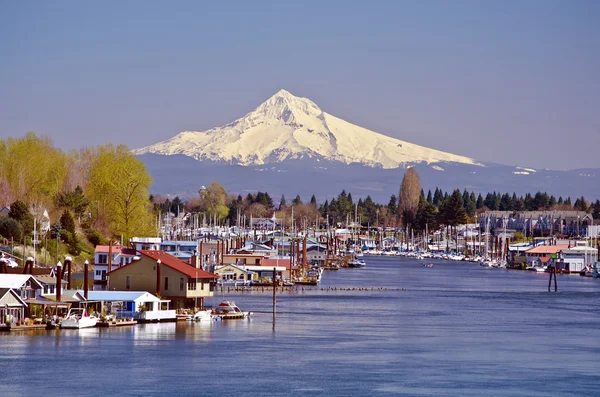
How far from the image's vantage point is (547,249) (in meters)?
152

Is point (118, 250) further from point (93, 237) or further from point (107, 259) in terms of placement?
point (93, 237)

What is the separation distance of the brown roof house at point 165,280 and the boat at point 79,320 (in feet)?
18.2

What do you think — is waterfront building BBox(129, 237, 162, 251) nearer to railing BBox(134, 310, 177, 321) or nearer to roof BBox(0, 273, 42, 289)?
railing BBox(134, 310, 177, 321)

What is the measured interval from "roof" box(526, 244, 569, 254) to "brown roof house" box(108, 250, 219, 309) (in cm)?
9193

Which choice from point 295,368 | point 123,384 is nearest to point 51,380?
point 123,384

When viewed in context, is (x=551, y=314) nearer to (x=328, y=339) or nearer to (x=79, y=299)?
(x=328, y=339)

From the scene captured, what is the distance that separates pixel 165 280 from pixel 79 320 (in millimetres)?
8344

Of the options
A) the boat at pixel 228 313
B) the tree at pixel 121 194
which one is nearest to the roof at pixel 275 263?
the tree at pixel 121 194

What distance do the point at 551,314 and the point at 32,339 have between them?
1382 inches

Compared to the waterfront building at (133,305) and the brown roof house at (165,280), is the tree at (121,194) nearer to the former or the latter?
the brown roof house at (165,280)

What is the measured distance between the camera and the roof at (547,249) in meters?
149

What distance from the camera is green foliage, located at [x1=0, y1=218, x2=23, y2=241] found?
8756 centimetres

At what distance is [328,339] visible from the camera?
182 feet

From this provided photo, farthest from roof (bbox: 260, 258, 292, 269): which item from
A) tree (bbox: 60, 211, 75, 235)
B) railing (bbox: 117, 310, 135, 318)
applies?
railing (bbox: 117, 310, 135, 318)
